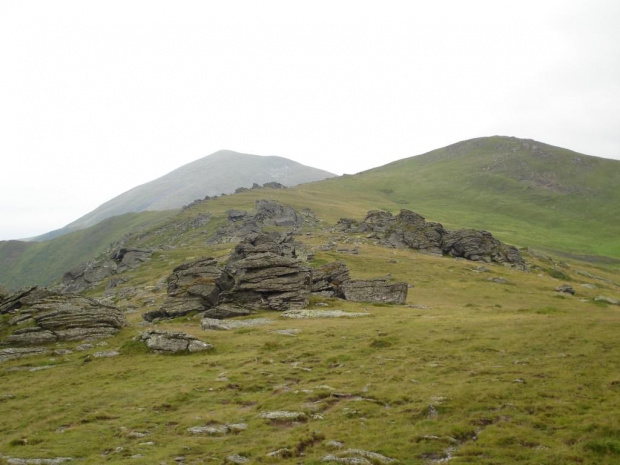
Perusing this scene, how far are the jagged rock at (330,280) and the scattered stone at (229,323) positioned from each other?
1413cm

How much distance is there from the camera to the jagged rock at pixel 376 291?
189 ft

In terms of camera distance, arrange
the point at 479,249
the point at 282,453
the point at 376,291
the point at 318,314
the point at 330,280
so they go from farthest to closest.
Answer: the point at 479,249
the point at 330,280
the point at 376,291
the point at 318,314
the point at 282,453

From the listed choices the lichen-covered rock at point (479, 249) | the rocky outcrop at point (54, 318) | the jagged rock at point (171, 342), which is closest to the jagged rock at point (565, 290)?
the lichen-covered rock at point (479, 249)

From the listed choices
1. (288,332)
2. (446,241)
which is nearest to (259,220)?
(446,241)

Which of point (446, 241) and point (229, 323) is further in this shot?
point (446, 241)

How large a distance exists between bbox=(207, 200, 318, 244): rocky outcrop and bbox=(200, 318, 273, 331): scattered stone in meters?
80.1

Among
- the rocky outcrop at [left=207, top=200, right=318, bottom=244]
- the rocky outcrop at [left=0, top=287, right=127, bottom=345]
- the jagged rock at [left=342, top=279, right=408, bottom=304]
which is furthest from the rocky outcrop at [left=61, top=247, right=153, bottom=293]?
the jagged rock at [left=342, top=279, right=408, bottom=304]

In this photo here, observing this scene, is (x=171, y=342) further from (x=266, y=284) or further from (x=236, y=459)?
(x=236, y=459)

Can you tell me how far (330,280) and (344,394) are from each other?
37.8 m

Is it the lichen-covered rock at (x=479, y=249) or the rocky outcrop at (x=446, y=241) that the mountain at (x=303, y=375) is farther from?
the rocky outcrop at (x=446, y=241)

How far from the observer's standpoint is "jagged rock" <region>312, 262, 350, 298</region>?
6003 cm

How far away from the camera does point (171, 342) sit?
36.7 m

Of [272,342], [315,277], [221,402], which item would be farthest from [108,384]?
[315,277]

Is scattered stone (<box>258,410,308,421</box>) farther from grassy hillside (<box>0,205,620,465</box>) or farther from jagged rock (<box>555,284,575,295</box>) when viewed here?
jagged rock (<box>555,284,575,295</box>)
